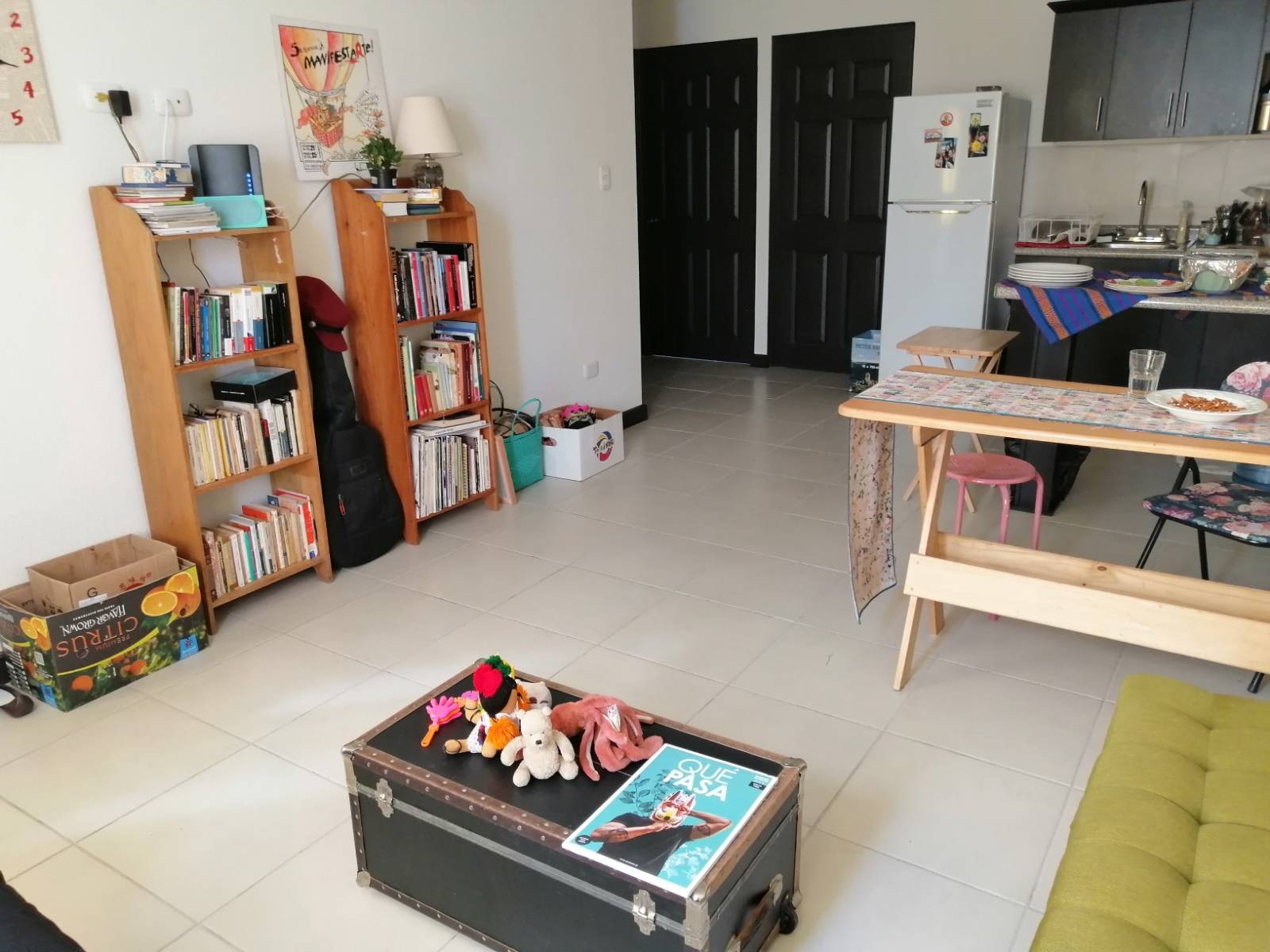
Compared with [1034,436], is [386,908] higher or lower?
lower

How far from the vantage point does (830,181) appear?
19.4ft

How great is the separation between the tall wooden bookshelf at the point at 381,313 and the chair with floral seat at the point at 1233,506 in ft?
7.97

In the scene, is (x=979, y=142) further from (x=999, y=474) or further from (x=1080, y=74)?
(x=999, y=474)

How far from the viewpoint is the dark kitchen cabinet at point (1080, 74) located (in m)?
4.80

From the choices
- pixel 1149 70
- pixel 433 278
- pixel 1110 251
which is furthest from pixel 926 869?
pixel 1149 70

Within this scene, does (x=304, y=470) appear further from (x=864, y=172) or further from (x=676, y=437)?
(x=864, y=172)

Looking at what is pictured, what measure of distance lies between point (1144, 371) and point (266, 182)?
8.81 ft

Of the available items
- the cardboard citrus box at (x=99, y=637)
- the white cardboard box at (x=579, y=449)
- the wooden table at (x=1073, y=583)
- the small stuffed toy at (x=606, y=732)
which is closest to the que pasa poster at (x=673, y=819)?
the small stuffed toy at (x=606, y=732)

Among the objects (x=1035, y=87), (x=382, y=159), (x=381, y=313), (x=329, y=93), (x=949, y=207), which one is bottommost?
(x=381, y=313)

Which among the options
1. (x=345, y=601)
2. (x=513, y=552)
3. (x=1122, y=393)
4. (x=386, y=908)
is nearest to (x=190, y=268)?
(x=345, y=601)

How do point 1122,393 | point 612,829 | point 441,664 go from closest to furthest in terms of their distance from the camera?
point 612,829, point 1122,393, point 441,664

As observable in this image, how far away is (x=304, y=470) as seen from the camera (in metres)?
3.22

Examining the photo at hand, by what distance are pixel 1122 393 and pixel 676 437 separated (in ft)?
8.96

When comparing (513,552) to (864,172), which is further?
(864,172)
